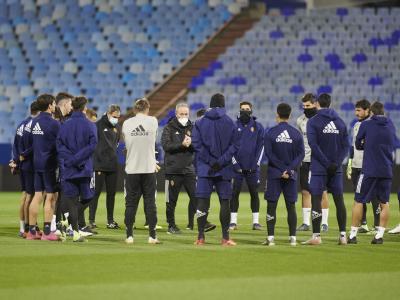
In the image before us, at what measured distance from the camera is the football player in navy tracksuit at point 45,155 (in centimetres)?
1423

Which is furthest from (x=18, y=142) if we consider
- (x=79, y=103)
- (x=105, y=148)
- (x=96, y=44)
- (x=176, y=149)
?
(x=96, y=44)

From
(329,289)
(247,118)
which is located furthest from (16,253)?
(247,118)

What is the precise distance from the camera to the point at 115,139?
56.1 ft

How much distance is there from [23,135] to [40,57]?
23.4 meters

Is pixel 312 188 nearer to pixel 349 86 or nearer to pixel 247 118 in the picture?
pixel 247 118

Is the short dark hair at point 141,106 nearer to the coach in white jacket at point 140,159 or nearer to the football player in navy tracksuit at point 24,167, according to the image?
the coach in white jacket at point 140,159

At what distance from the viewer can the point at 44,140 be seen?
14.2 meters

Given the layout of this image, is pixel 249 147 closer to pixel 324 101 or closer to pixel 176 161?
pixel 176 161

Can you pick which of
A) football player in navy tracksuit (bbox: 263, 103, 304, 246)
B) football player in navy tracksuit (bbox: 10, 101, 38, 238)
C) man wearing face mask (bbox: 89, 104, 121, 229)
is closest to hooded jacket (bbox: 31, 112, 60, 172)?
football player in navy tracksuit (bbox: 10, 101, 38, 238)

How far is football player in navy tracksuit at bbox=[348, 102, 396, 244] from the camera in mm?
13898

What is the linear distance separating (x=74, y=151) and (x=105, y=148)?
123 inches

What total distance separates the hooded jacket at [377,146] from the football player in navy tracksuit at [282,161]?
39.1 inches

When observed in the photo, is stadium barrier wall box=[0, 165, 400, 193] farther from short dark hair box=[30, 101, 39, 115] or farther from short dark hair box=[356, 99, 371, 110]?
short dark hair box=[30, 101, 39, 115]

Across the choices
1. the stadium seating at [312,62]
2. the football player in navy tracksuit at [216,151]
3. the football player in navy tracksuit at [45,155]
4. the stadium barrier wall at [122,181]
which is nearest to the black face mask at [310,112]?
the football player in navy tracksuit at [216,151]
